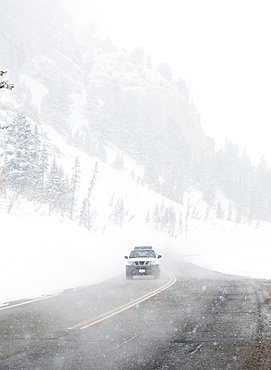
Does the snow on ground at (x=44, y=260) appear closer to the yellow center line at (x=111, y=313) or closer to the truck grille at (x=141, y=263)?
the truck grille at (x=141, y=263)

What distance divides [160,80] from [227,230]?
10409 centimetres

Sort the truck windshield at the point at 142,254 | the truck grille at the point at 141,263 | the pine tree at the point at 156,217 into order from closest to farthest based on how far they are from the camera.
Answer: the truck grille at the point at 141,263 → the truck windshield at the point at 142,254 → the pine tree at the point at 156,217

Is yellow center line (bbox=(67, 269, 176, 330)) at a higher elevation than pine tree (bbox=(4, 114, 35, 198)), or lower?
lower

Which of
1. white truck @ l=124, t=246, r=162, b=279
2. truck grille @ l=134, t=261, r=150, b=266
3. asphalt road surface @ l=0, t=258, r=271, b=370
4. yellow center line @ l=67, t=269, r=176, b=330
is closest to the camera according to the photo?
asphalt road surface @ l=0, t=258, r=271, b=370

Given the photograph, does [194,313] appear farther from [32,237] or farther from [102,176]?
[102,176]

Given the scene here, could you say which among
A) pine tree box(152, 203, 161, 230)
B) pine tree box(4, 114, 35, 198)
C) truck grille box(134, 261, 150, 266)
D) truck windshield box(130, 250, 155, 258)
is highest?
pine tree box(4, 114, 35, 198)

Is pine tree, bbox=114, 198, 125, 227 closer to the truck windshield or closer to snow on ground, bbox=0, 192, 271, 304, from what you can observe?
snow on ground, bbox=0, 192, 271, 304

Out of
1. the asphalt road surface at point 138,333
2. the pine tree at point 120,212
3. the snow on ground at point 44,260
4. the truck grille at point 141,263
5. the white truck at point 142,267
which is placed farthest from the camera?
the pine tree at point 120,212

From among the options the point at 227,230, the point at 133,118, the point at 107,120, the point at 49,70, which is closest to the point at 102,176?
the point at 227,230

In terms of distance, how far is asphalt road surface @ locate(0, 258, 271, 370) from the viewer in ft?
19.1

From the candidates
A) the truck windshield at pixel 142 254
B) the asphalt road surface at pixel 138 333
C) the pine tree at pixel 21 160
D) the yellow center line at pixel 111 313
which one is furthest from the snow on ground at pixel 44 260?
the pine tree at pixel 21 160

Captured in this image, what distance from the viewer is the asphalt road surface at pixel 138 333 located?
19.1ft

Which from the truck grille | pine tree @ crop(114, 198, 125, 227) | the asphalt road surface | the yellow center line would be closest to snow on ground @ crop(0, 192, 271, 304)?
the truck grille

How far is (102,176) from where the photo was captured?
100875mm
